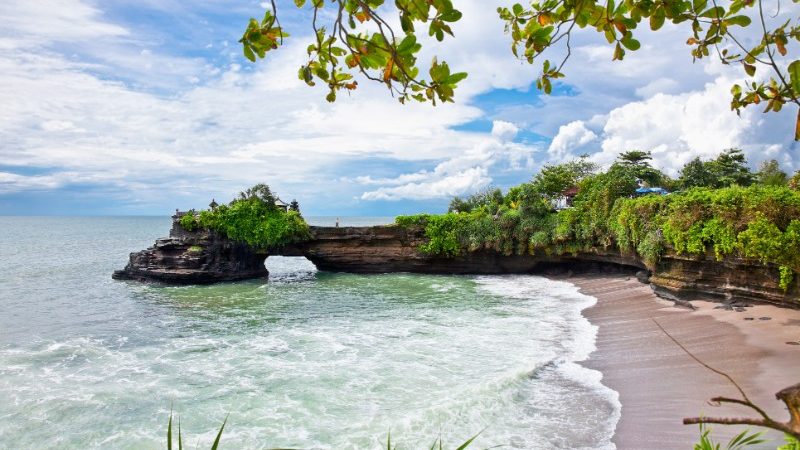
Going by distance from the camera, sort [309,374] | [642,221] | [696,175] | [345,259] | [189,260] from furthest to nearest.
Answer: [696,175]
[345,259]
[189,260]
[642,221]
[309,374]

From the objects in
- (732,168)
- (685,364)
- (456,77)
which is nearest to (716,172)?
(732,168)

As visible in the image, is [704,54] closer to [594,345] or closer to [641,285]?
[594,345]

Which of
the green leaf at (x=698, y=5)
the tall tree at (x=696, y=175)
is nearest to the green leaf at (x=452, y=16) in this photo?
the green leaf at (x=698, y=5)

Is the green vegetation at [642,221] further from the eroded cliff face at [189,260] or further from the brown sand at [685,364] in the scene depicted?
the eroded cliff face at [189,260]

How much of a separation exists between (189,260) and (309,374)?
54.5 ft

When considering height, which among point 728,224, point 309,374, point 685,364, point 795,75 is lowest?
point 309,374

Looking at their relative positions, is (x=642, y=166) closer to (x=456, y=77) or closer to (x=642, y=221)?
(x=642, y=221)

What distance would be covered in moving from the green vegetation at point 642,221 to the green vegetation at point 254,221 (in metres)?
5.91

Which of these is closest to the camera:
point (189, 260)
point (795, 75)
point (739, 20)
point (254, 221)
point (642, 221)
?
point (795, 75)

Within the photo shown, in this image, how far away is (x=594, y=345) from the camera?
399 inches

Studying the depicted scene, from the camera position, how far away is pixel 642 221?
15.9 meters

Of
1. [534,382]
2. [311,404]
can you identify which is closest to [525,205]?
[534,382]

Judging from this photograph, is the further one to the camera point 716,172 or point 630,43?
point 716,172

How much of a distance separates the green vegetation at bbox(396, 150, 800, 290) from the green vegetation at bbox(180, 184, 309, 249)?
19.4 ft
